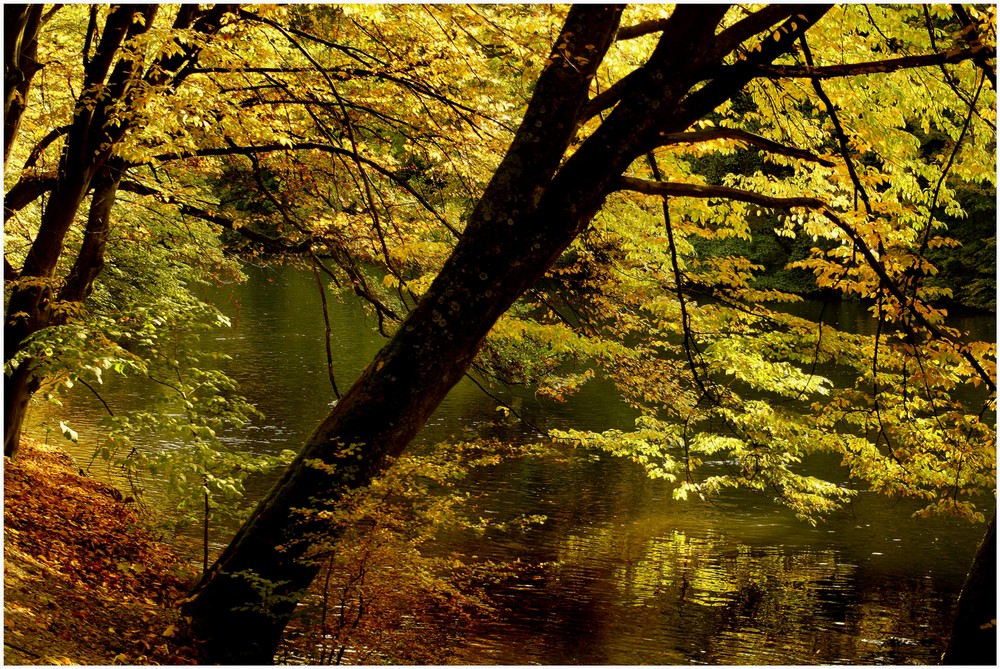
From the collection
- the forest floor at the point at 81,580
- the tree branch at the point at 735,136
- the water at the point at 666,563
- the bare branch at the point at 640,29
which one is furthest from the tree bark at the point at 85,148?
the tree branch at the point at 735,136

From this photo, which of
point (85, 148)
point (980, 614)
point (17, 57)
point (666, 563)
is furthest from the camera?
point (666, 563)

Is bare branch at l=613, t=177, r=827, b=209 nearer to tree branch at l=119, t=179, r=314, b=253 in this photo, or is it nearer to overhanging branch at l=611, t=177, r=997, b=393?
overhanging branch at l=611, t=177, r=997, b=393

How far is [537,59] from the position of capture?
6070 millimetres

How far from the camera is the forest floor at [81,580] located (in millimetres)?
4543

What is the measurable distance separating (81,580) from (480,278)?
3.54 m

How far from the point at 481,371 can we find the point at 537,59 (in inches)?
104

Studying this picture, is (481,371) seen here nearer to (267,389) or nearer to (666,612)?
(666,612)

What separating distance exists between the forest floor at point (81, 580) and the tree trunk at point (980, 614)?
3.95m

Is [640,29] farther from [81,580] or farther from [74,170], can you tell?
[81,580]

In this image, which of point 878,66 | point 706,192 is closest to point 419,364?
point 706,192

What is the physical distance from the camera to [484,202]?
485 centimetres

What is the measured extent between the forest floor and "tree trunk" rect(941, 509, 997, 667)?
3947 millimetres

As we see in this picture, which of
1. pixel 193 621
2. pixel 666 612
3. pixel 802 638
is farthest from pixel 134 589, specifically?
pixel 802 638

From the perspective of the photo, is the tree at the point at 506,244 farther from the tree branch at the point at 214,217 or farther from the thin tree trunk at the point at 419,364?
the tree branch at the point at 214,217
